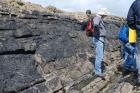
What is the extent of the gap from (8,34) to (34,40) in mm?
1229

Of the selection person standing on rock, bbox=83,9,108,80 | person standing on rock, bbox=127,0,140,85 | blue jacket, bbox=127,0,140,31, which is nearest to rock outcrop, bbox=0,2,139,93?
person standing on rock, bbox=83,9,108,80

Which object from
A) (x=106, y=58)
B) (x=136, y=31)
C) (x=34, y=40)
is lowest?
(x=106, y=58)

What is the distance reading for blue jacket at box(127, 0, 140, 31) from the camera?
998 centimetres

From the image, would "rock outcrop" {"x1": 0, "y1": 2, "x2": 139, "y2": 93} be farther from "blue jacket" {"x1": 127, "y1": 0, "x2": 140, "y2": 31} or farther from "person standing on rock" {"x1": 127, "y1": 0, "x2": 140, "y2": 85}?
"blue jacket" {"x1": 127, "y1": 0, "x2": 140, "y2": 31}

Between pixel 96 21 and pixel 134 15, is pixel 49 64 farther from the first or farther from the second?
pixel 134 15

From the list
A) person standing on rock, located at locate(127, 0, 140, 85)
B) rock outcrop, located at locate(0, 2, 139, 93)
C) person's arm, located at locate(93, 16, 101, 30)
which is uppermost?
person standing on rock, located at locate(127, 0, 140, 85)

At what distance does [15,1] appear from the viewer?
32.5 m

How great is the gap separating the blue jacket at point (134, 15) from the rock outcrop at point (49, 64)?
5.97 feet

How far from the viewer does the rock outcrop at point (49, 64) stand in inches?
424

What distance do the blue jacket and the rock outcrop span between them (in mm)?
1820

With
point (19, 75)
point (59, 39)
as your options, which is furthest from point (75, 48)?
point (19, 75)

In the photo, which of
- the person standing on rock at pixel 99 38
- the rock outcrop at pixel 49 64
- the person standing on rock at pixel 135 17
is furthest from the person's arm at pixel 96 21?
the person standing on rock at pixel 135 17

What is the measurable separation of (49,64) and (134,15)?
4542 millimetres

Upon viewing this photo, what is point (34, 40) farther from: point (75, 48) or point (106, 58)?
point (106, 58)
